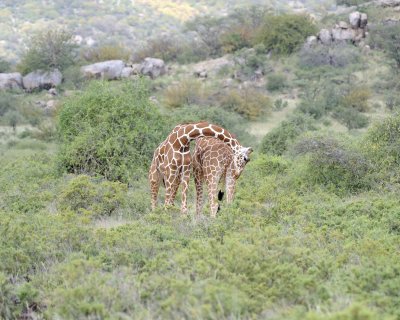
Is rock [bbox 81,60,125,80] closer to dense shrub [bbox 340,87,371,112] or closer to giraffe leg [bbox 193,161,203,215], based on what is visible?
dense shrub [bbox 340,87,371,112]

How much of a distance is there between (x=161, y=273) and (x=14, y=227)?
2.67 meters

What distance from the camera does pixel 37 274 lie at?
22.9 ft

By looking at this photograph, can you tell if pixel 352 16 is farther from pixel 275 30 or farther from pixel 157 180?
pixel 157 180

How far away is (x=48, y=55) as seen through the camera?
43.5m

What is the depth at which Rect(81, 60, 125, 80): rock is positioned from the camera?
41.8 metres

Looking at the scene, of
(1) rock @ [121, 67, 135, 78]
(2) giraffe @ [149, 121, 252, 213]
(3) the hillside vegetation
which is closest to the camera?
(3) the hillside vegetation

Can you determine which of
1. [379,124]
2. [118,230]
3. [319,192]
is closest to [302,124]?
[379,124]

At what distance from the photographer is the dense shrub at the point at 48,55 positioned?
4321 cm

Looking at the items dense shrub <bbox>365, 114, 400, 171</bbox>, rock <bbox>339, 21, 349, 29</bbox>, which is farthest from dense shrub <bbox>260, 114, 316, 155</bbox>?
rock <bbox>339, 21, 349, 29</bbox>

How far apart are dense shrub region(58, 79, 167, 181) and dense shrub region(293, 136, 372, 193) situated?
4.56 metres

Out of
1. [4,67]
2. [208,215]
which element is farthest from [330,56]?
[208,215]

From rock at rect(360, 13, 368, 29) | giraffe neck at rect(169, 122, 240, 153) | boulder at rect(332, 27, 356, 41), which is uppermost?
giraffe neck at rect(169, 122, 240, 153)

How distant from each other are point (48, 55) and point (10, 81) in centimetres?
313

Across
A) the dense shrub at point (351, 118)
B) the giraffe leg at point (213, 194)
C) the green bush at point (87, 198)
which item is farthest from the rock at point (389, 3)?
the giraffe leg at point (213, 194)
